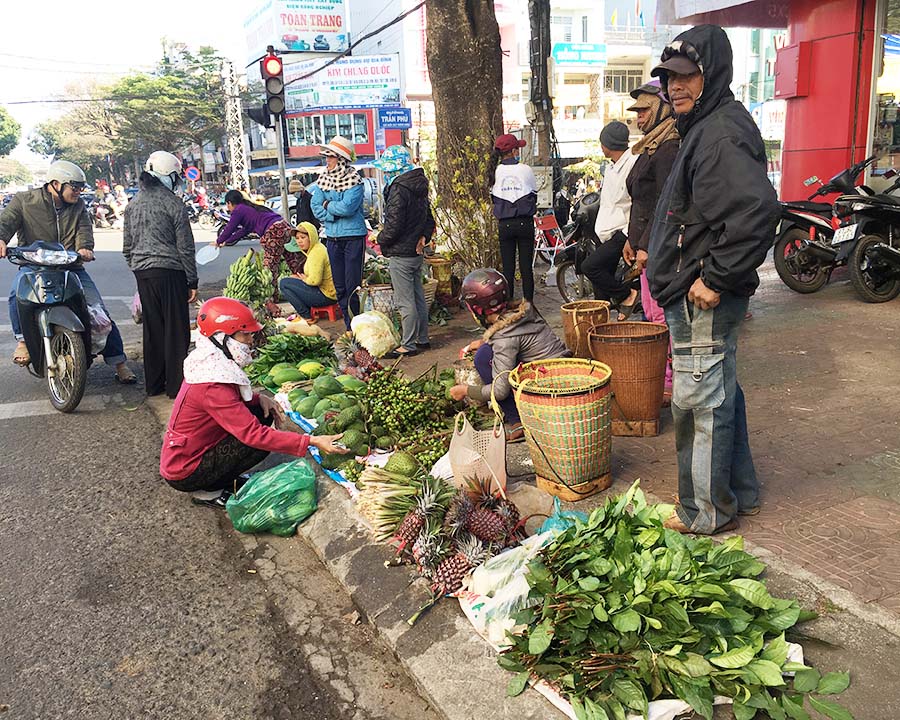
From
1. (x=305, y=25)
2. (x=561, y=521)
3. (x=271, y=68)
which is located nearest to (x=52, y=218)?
(x=561, y=521)

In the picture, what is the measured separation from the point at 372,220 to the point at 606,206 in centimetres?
1121

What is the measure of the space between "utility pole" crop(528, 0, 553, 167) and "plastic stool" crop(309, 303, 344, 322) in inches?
263

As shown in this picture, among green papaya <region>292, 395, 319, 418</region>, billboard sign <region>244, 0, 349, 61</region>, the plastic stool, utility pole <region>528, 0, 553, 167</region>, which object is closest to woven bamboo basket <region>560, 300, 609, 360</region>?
green papaya <region>292, 395, 319, 418</region>

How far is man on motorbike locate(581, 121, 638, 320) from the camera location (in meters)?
6.13

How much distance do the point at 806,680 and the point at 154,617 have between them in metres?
2.64

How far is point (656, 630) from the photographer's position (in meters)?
2.50

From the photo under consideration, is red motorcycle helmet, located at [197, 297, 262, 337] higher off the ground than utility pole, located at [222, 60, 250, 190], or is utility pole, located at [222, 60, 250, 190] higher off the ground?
utility pole, located at [222, 60, 250, 190]

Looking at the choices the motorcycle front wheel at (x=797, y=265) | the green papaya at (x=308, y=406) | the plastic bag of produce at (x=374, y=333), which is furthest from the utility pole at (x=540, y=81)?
the green papaya at (x=308, y=406)

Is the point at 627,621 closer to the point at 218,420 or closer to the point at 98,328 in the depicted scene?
the point at 218,420

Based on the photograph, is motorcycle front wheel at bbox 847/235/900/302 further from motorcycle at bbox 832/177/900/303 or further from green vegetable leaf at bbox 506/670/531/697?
green vegetable leaf at bbox 506/670/531/697

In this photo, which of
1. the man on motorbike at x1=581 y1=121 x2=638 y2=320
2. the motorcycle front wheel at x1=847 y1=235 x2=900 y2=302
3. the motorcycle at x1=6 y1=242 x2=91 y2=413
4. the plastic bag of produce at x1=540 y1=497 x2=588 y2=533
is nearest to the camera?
the plastic bag of produce at x1=540 y1=497 x2=588 y2=533

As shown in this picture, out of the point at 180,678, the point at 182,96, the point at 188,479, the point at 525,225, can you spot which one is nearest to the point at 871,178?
the point at 525,225

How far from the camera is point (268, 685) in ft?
9.47

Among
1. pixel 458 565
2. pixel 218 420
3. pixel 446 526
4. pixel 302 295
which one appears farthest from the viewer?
pixel 302 295
